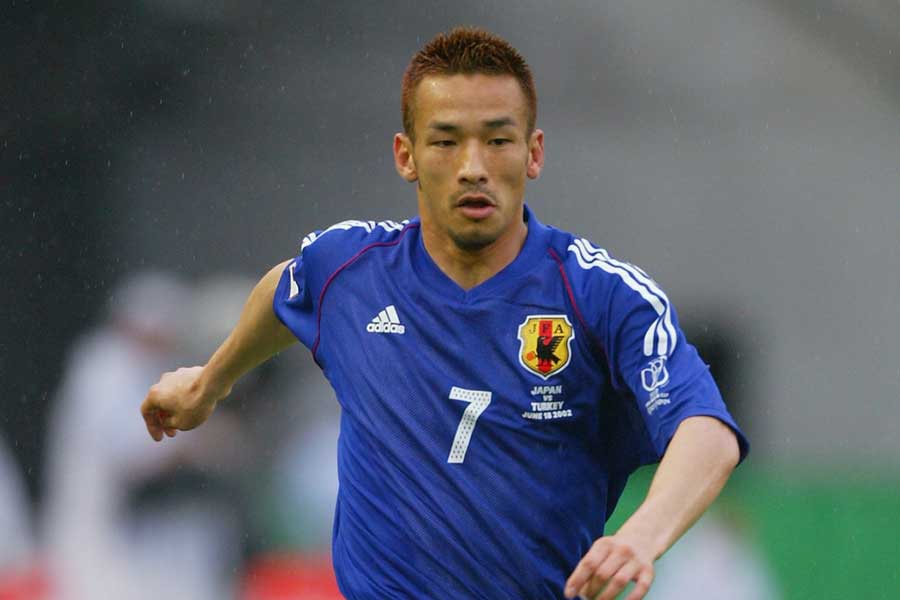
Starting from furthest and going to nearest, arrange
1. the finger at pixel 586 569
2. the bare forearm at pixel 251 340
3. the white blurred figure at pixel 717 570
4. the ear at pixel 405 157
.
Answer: the white blurred figure at pixel 717 570, the bare forearm at pixel 251 340, the ear at pixel 405 157, the finger at pixel 586 569

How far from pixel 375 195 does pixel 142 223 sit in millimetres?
1479

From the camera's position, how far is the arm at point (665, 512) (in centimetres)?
323

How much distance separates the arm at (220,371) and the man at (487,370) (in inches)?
16.7

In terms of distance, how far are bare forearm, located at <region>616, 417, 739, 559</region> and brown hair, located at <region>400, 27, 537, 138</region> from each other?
87cm

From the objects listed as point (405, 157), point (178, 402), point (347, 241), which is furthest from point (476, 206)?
point (178, 402)

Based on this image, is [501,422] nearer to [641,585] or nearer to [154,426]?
[641,585]

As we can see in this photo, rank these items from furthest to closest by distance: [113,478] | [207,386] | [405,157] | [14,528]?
[14,528] → [113,478] → [207,386] → [405,157]

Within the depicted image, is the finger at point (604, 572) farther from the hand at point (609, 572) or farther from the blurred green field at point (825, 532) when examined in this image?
the blurred green field at point (825, 532)

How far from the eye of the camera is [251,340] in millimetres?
4555

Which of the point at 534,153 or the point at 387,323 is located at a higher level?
the point at 534,153

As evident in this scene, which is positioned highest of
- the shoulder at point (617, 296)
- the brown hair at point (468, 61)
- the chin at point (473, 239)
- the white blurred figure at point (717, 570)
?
the brown hair at point (468, 61)

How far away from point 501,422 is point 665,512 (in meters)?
0.62

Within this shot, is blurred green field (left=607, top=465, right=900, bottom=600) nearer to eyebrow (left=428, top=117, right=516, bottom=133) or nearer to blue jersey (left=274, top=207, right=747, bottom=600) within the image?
blue jersey (left=274, top=207, right=747, bottom=600)

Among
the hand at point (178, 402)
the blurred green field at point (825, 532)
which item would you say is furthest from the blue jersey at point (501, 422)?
the blurred green field at point (825, 532)
